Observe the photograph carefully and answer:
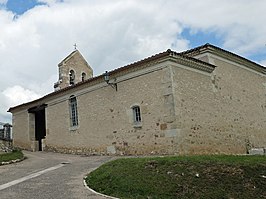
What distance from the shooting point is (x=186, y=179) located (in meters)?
8.11

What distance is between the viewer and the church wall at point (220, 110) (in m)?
14.4

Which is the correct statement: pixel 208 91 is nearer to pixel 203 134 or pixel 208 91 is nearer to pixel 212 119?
pixel 212 119

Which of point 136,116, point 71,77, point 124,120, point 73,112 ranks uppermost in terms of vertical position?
point 71,77

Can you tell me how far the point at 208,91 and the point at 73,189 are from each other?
9759mm

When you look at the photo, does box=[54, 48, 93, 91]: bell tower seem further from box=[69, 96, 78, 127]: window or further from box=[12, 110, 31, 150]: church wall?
box=[69, 96, 78, 127]: window

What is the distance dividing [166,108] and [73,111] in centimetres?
753

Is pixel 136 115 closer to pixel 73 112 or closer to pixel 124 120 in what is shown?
pixel 124 120

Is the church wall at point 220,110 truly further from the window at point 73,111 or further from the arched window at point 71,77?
the arched window at point 71,77

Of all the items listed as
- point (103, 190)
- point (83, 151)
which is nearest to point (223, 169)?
point (103, 190)

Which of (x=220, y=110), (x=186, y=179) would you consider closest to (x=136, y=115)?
(x=220, y=110)

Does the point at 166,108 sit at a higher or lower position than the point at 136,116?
higher

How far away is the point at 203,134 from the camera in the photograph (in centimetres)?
1494

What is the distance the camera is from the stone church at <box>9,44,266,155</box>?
1421 cm

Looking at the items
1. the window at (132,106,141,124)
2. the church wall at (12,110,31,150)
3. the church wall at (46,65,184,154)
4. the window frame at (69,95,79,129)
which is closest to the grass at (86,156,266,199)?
the church wall at (46,65,184,154)
